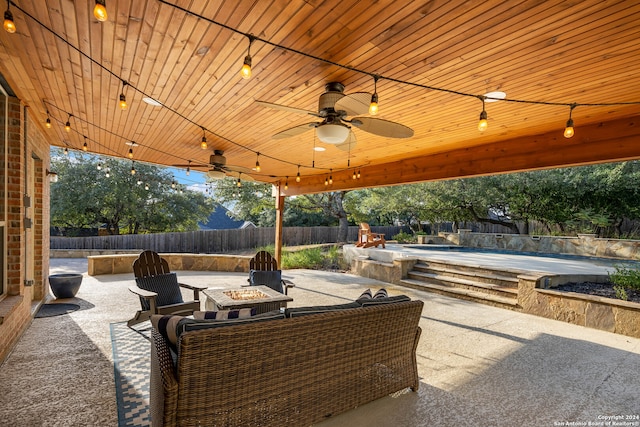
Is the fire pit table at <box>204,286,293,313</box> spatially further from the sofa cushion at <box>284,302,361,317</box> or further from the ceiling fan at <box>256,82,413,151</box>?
the ceiling fan at <box>256,82,413,151</box>

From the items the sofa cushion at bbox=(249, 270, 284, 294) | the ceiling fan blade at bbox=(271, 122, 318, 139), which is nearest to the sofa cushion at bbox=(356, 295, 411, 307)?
the ceiling fan blade at bbox=(271, 122, 318, 139)

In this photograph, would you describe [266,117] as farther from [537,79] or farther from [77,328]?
[77,328]

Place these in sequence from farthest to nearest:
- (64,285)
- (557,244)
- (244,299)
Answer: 1. (557,244)
2. (64,285)
3. (244,299)

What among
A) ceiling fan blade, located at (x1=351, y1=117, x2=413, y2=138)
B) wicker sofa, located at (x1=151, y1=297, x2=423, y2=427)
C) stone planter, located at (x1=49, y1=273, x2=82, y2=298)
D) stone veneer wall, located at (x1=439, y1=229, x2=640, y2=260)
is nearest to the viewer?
wicker sofa, located at (x1=151, y1=297, x2=423, y2=427)

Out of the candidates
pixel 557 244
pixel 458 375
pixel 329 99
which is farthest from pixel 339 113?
pixel 557 244

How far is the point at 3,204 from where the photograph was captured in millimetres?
3133

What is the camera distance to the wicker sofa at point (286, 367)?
1628 mm

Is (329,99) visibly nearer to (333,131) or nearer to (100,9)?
(333,131)

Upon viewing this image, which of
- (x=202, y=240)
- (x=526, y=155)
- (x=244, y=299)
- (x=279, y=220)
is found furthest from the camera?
(x=202, y=240)

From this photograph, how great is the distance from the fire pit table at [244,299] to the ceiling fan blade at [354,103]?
2071 millimetres

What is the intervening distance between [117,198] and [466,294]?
12.8 m

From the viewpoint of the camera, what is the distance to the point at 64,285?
491 centimetres

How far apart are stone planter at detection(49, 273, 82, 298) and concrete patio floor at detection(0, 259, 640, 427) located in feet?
1.91

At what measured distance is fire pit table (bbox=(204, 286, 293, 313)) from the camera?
10.5ft
